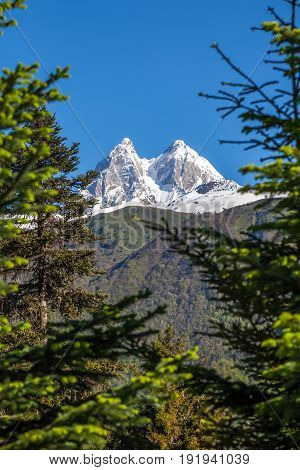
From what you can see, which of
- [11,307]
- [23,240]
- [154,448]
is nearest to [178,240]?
[154,448]

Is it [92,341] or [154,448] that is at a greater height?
[92,341]

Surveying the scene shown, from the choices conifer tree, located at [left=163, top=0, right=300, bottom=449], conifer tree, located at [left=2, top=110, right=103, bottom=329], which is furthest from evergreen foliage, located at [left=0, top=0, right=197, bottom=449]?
conifer tree, located at [left=2, top=110, right=103, bottom=329]

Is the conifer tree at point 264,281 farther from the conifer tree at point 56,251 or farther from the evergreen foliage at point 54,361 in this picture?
the conifer tree at point 56,251

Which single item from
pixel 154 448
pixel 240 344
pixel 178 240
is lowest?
pixel 154 448

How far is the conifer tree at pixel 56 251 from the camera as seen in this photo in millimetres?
20609

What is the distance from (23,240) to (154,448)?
14.0 meters

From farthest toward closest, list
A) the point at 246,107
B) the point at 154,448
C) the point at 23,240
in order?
the point at 23,240
the point at 246,107
the point at 154,448

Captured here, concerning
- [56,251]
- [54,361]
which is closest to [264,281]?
[54,361]

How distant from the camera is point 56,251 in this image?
67.8 ft

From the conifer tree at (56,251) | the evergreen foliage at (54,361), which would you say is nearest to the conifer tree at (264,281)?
the evergreen foliage at (54,361)

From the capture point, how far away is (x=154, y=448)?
7.51m

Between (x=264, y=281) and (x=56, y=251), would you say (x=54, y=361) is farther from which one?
(x=56, y=251)
